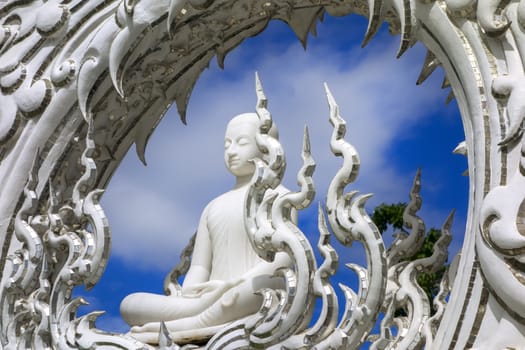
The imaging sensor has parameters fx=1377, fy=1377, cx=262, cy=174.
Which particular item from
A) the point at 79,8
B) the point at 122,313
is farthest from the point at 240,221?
the point at 79,8

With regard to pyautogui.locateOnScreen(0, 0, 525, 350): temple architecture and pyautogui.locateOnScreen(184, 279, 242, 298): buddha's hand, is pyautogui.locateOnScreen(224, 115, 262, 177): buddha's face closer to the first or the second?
pyautogui.locateOnScreen(0, 0, 525, 350): temple architecture

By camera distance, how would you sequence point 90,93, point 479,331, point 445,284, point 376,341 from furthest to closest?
point 90,93 < point 445,284 < point 376,341 < point 479,331

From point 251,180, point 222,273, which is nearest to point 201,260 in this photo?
point 222,273

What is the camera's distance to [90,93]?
18.9 ft

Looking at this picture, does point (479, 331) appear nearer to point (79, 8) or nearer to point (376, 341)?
point (376, 341)

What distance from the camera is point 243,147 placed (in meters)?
5.48

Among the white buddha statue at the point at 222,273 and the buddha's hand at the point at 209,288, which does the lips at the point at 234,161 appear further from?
the buddha's hand at the point at 209,288

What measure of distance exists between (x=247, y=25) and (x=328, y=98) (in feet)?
3.11

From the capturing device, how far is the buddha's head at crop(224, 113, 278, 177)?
5.48m

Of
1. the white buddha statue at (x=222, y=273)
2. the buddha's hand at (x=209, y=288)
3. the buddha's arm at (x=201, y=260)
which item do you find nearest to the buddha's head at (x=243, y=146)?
the white buddha statue at (x=222, y=273)

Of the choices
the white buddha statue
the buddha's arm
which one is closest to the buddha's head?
the white buddha statue

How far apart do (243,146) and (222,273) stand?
0.52m

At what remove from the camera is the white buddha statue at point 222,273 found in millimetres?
5078

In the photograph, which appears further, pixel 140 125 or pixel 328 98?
pixel 140 125
